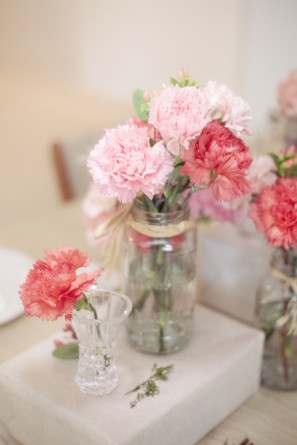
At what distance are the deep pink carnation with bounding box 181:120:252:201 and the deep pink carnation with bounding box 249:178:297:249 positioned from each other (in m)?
0.13

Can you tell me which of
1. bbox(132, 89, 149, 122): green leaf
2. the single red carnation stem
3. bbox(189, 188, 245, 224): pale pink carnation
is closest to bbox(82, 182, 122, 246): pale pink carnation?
bbox(189, 188, 245, 224): pale pink carnation

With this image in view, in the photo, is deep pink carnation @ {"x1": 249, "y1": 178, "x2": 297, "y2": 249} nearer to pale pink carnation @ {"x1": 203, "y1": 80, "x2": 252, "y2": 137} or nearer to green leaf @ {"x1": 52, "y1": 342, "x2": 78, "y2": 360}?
pale pink carnation @ {"x1": 203, "y1": 80, "x2": 252, "y2": 137}

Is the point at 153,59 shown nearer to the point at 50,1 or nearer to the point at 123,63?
the point at 123,63

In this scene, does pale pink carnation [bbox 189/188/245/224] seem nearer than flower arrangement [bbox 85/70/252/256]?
No

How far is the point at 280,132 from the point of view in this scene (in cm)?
218

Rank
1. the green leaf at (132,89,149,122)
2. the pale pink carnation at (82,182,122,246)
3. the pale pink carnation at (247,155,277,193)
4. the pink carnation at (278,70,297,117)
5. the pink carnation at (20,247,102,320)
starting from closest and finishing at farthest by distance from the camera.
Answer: the pink carnation at (20,247,102,320) < the green leaf at (132,89,149,122) < the pale pink carnation at (247,155,277,193) < the pale pink carnation at (82,182,122,246) < the pink carnation at (278,70,297,117)

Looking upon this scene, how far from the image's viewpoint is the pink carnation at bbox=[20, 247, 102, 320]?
82 centimetres

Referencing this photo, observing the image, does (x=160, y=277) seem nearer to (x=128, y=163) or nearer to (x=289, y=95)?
(x=128, y=163)

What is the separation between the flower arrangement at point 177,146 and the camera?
2.83 ft

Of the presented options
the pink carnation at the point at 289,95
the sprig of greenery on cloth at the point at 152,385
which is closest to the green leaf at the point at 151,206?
the sprig of greenery on cloth at the point at 152,385

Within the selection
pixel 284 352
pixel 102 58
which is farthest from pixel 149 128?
pixel 102 58

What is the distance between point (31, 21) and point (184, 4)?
0.58 metres

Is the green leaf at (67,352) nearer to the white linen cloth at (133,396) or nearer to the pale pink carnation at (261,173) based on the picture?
the white linen cloth at (133,396)

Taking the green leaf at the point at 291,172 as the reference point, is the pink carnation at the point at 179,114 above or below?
above
